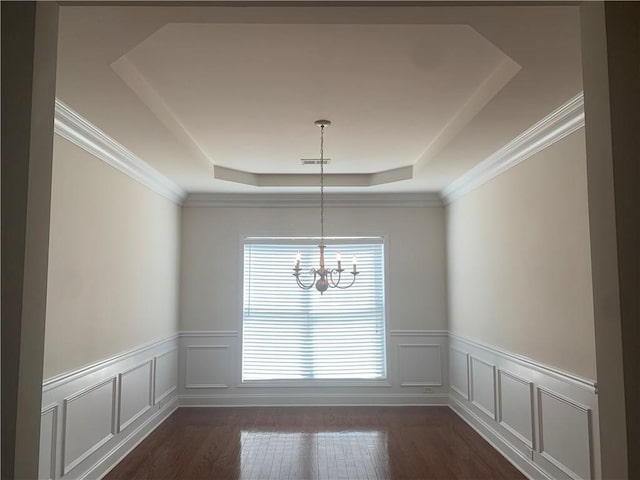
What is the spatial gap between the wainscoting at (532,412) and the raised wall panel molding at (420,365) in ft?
2.47

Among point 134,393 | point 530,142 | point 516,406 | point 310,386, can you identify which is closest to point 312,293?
point 310,386

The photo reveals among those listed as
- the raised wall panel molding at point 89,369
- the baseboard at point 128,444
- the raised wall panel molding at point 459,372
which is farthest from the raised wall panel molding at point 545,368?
the baseboard at point 128,444

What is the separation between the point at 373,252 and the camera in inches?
267

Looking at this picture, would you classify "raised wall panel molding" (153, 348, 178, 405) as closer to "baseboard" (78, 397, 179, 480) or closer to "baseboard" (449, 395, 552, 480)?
"baseboard" (78, 397, 179, 480)

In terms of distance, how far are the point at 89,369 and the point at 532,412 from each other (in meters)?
3.52

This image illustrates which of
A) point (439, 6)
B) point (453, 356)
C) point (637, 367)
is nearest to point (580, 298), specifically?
point (637, 367)

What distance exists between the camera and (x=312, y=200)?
6715mm

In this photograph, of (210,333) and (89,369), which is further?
(210,333)

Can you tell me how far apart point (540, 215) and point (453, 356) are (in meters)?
2.93

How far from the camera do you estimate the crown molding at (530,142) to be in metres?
3.30

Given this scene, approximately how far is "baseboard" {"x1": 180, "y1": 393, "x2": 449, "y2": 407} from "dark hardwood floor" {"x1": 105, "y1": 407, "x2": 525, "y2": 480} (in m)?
0.20

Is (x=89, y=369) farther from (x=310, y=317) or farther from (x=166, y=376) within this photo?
(x=310, y=317)

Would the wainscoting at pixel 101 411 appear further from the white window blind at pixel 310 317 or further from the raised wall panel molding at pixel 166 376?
the white window blind at pixel 310 317

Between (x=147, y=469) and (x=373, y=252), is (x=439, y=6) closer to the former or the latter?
(x=147, y=469)
